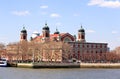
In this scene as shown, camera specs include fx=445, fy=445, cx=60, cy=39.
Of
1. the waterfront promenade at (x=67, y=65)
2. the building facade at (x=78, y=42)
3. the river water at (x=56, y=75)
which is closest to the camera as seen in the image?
the river water at (x=56, y=75)

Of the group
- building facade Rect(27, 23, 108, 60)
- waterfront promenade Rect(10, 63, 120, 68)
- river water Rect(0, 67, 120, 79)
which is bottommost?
river water Rect(0, 67, 120, 79)

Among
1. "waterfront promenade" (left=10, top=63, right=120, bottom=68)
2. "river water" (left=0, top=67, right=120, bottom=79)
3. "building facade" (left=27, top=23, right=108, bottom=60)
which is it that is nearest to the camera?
"river water" (left=0, top=67, right=120, bottom=79)

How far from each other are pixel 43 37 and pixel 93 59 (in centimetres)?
2516

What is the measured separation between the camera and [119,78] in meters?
67.6

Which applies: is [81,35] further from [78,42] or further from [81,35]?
[78,42]

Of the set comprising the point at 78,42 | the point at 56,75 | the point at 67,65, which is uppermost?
the point at 78,42

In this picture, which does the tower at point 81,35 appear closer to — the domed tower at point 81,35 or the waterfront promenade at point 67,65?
the domed tower at point 81,35

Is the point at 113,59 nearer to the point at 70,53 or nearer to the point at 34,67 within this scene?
the point at 70,53

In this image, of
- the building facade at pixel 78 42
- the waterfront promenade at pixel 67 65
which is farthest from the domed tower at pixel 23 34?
the waterfront promenade at pixel 67 65

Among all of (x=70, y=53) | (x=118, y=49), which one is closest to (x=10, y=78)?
(x=70, y=53)

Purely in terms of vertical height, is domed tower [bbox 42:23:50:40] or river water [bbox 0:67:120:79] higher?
domed tower [bbox 42:23:50:40]

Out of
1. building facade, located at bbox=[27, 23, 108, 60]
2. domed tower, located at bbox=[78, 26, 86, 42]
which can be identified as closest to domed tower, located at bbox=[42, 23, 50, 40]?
building facade, located at bbox=[27, 23, 108, 60]

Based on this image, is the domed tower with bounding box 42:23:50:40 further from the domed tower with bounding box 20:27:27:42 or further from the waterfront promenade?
the waterfront promenade

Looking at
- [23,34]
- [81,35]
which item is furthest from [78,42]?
[23,34]
